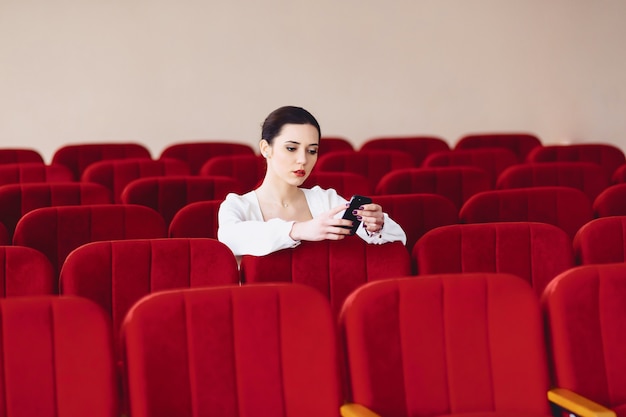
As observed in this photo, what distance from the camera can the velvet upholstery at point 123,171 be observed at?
441 cm

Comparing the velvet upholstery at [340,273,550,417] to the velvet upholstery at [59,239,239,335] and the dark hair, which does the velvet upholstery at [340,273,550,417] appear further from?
the dark hair

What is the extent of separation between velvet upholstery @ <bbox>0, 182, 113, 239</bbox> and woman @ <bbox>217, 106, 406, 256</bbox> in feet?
3.40

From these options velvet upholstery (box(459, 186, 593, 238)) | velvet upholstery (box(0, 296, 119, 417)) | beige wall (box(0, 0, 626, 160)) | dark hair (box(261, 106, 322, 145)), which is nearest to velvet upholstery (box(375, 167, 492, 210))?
velvet upholstery (box(459, 186, 593, 238))

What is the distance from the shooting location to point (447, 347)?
205 cm

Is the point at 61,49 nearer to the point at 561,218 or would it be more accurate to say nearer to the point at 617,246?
the point at 561,218

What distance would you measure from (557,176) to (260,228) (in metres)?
2.13

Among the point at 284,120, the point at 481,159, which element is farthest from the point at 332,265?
the point at 481,159

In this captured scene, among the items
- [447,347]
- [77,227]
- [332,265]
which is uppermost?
[77,227]

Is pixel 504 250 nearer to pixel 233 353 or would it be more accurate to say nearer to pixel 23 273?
pixel 233 353

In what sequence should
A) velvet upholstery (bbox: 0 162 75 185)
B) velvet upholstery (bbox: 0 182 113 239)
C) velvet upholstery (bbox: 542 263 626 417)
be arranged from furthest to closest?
1. velvet upholstery (bbox: 0 162 75 185)
2. velvet upholstery (bbox: 0 182 113 239)
3. velvet upholstery (bbox: 542 263 626 417)

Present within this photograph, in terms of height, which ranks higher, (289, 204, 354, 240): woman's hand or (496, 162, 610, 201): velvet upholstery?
(496, 162, 610, 201): velvet upholstery

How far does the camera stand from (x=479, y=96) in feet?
22.0

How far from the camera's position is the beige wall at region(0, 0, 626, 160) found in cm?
627

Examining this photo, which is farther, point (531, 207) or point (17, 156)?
point (17, 156)
